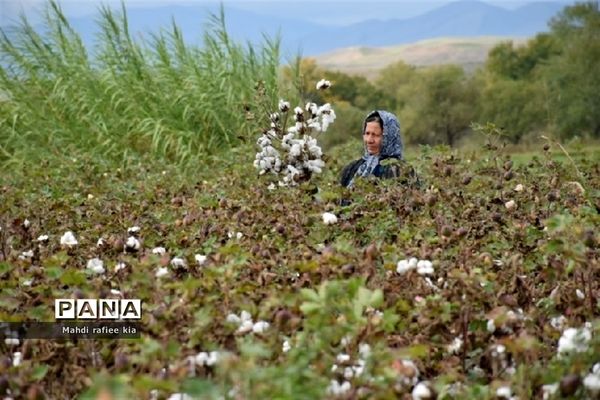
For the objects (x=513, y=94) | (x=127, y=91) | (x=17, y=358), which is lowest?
(x=513, y=94)

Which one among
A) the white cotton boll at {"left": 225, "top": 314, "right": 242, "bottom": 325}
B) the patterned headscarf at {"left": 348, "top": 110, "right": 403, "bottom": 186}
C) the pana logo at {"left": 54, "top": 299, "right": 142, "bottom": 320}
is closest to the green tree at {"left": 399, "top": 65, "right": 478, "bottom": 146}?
the patterned headscarf at {"left": 348, "top": 110, "right": 403, "bottom": 186}

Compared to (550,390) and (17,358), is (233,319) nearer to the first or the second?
(17,358)

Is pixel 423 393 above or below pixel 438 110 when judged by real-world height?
Answer: above

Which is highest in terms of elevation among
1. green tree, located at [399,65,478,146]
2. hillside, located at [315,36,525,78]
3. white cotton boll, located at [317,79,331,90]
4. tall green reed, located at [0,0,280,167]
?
white cotton boll, located at [317,79,331,90]

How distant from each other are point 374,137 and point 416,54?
328 ft

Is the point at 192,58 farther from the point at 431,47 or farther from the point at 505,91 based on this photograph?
the point at 431,47

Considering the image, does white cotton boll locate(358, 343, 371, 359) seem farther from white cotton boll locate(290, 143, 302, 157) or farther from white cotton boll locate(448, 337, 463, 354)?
white cotton boll locate(290, 143, 302, 157)

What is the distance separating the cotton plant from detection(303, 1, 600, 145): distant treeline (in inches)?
763

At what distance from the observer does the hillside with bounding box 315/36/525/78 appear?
308 feet

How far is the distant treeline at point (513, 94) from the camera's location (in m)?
31.3

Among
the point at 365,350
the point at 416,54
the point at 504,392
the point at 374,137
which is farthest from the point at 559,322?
the point at 416,54

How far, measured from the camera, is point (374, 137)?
5551mm

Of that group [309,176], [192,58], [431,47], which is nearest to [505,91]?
[192,58]

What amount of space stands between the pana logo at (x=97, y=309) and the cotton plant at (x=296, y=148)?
237 cm
